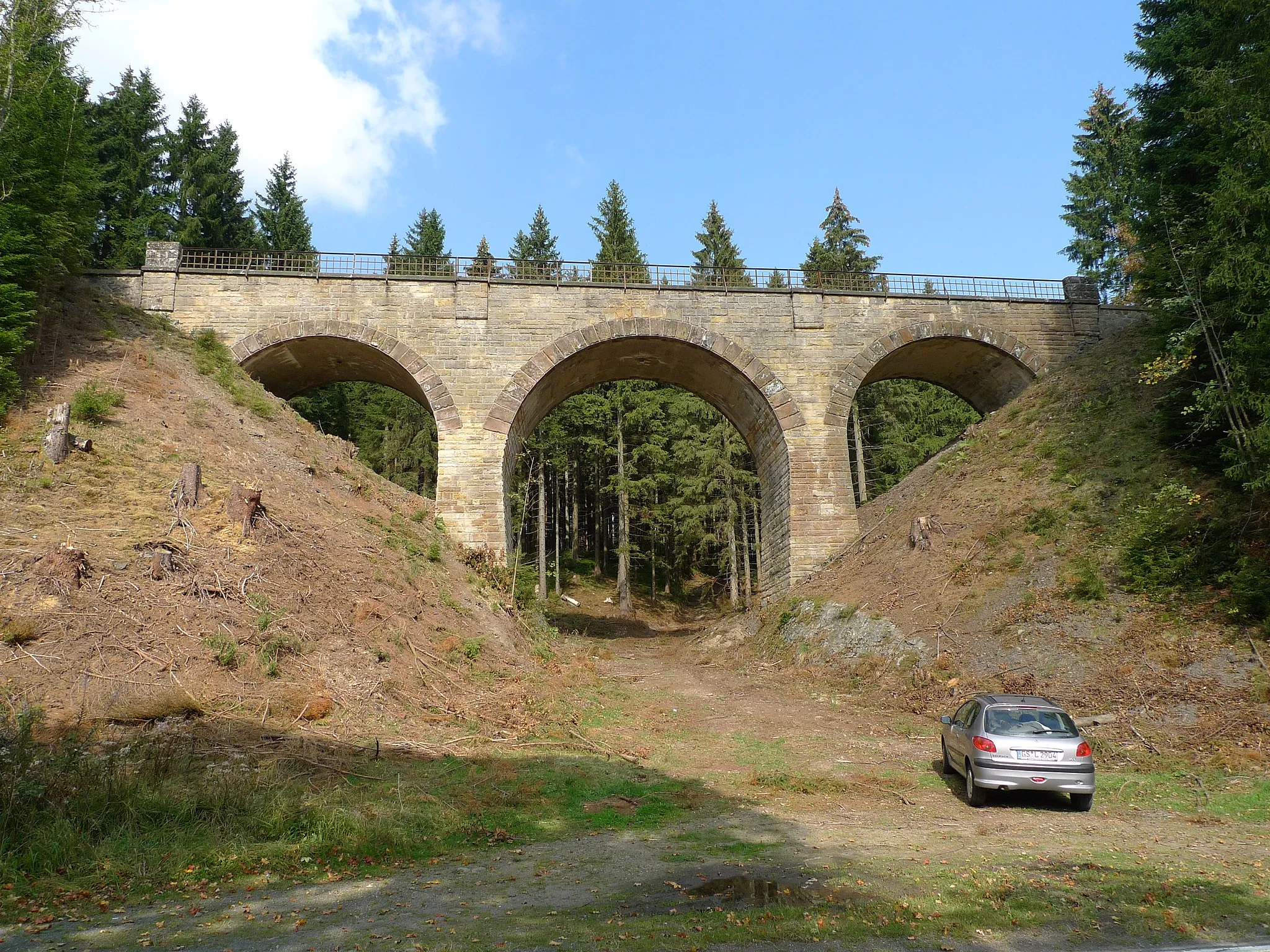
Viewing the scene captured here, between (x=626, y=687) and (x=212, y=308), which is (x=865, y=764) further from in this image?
(x=212, y=308)

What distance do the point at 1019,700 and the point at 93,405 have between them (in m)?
17.4

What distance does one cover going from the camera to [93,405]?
15.6m

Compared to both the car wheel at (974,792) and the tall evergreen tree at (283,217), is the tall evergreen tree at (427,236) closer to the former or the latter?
the tall evergreen tree at (283,217)

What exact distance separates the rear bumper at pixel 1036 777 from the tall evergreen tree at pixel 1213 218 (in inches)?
289

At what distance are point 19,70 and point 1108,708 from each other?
2352cm

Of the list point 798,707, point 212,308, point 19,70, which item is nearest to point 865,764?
point 798,707

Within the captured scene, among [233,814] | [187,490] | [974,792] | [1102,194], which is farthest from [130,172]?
[1102,194]

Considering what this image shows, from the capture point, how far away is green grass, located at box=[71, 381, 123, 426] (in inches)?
612

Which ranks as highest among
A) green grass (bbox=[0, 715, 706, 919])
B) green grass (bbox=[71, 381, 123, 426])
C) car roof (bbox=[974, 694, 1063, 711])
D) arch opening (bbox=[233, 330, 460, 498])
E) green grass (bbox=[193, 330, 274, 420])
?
arch opening (bbox=[233, 330, 460, 498])

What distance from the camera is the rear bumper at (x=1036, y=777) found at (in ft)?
30.5

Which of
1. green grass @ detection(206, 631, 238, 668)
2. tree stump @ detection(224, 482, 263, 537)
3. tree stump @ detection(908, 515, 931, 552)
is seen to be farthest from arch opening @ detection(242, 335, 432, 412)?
tree stump @ detection(908, 515, 931, 552)

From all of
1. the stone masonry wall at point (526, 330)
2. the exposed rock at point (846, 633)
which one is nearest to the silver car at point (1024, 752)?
the exposed rock at point (846, 633)

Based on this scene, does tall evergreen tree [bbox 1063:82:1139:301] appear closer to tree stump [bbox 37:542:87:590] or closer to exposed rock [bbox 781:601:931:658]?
exposed rock [bbox 781:601:931:658]

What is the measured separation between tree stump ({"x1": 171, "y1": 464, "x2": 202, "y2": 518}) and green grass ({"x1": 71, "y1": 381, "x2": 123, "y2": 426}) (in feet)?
9.73
